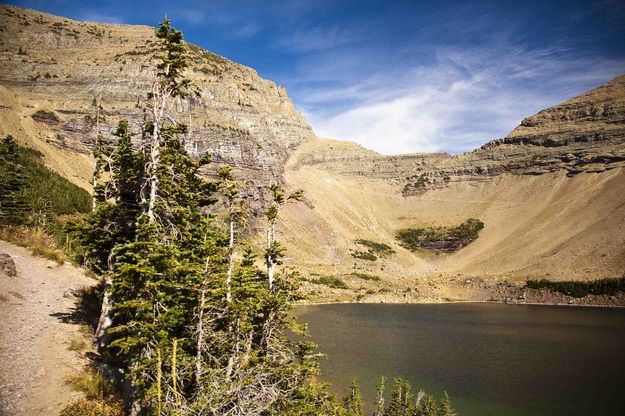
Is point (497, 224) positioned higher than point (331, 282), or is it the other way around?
point (497, 224)

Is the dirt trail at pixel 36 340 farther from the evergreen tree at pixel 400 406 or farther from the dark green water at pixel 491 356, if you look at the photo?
the dark green water at pixel 491 356

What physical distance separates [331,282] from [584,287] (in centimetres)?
6549

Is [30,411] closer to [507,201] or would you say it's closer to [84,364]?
[84,364]

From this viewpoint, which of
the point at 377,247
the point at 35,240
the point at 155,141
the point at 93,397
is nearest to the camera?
the point at 93,397

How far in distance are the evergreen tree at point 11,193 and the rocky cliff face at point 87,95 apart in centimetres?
6924

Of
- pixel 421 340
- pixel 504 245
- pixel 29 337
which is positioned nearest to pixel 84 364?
pixel 29 337

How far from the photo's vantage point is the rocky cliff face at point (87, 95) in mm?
125500

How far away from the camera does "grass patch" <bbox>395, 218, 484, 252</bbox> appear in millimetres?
157750

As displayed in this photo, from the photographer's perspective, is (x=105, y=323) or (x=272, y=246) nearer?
(x=105, y=323)

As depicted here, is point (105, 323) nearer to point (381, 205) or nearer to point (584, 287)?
point (584, 287)

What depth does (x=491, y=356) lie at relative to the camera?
46.4 m

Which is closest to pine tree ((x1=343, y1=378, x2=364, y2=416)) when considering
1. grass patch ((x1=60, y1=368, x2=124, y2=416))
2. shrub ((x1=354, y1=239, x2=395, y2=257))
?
grass patch ((x1=60, y1=368, x2=124, y2=416))

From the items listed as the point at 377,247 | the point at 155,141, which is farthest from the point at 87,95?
the point at 155,141

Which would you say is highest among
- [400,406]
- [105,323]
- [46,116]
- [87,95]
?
[87,95]
